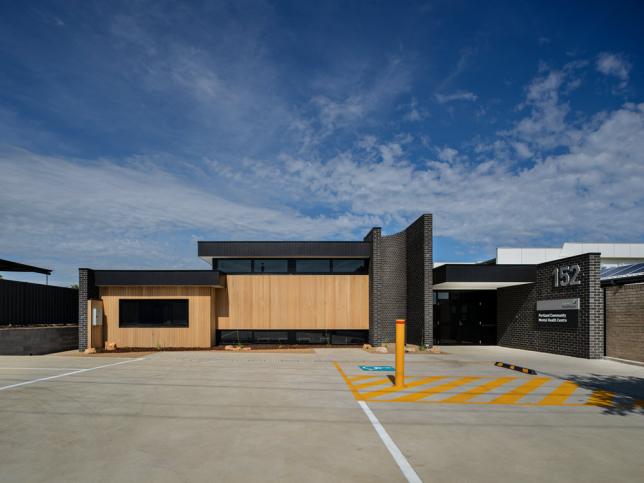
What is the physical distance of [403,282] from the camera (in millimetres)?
23047

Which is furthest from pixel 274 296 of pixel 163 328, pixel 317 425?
pixel 317 425

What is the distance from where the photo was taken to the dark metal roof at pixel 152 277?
795 inches

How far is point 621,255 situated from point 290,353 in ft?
94.0

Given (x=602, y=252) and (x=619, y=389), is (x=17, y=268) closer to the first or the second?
(x=619, y=389)

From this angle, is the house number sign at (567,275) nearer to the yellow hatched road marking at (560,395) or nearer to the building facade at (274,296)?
the building facade at (274,296)

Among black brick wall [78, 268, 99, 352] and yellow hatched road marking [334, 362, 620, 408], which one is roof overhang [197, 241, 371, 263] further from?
yellow hatched road marking [334, 362, 620, 408]

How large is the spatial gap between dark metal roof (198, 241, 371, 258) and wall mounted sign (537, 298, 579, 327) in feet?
28.3

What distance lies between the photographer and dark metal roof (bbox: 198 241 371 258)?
21.7 meters

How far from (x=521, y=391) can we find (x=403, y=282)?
12.9 m

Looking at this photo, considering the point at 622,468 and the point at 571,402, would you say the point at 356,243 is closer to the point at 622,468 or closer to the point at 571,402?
the point at 571,402

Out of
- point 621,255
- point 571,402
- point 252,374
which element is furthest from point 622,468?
point 621,255

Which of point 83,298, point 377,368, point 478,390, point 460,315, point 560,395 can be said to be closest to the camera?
point 560,395

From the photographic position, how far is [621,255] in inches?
1271

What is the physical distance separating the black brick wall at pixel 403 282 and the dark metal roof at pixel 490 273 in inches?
43.4
